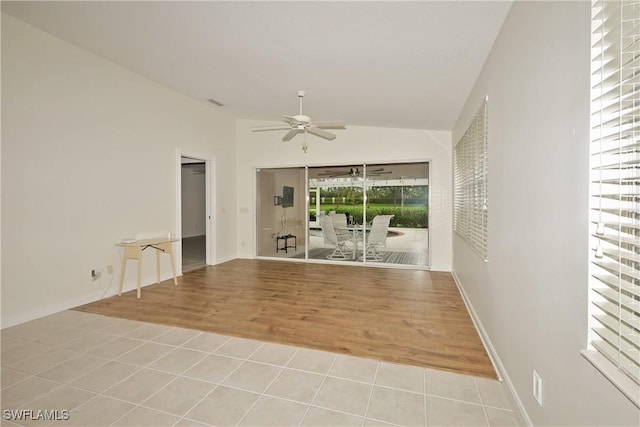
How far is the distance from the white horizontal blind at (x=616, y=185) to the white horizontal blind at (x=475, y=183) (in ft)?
5.75

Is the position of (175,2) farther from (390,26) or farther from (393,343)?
(393,343)

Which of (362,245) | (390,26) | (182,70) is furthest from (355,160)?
(390,26)

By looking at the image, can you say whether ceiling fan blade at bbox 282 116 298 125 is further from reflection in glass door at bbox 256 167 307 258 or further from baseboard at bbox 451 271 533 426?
baseboard at bbox 451 271 533 426

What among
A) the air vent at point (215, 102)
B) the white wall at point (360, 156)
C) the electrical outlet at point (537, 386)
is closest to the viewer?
the electrical outlet at point (537, 386)

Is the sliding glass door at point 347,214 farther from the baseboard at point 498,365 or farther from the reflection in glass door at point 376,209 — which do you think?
the baseboard at point 498,365

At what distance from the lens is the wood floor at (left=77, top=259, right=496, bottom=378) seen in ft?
8.34

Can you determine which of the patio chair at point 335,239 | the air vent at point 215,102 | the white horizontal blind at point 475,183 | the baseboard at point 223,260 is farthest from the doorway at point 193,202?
the white horizontal blind at point 475,183

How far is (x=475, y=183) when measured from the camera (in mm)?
3191

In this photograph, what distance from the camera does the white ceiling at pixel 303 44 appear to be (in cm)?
218

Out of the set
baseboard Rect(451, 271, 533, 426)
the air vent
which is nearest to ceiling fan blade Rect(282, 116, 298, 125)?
the air vent

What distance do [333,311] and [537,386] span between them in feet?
7.17

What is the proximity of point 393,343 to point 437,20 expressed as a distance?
261 cm

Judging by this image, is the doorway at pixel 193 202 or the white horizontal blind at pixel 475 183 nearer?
the white horizontal blind at pixel 475 183

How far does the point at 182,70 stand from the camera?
3.85 m
